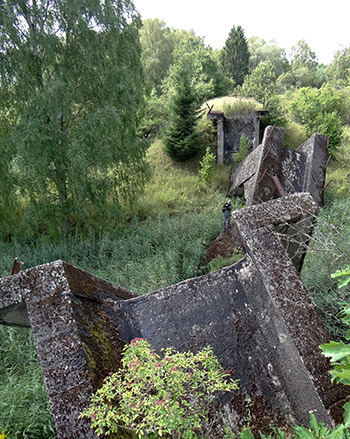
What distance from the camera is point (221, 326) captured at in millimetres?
2508

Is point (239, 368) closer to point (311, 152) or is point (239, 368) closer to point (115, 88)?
point (311, 152)

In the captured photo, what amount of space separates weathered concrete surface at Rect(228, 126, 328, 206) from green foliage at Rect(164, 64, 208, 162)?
4.88m

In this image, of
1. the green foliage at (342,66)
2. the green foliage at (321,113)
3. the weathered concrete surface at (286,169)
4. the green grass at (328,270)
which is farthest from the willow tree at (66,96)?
the green foliage at (321,113)

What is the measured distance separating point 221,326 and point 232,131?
12.0 m

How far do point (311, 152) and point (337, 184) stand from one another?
4.75 m

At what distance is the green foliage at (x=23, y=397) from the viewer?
256cm

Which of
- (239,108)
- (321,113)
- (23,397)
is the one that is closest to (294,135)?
(321,113)

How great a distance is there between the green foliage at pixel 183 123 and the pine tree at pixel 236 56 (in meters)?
13.9

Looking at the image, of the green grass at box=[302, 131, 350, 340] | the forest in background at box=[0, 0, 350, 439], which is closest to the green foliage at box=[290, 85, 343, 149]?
the forest in background at box=[0, 0, 350, 439]

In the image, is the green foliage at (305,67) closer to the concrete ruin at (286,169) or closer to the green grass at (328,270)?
the concrete ruin at (286,169)

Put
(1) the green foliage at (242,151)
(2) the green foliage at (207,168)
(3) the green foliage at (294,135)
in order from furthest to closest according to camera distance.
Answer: (3) the green foliage at (294,135)
(1) the green foliage at (242,151)
(2) the green foliage at (207,168)

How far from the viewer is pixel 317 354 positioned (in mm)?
2006

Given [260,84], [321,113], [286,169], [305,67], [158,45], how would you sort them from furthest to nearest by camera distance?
1. [305,67]
2. [158,45]
3. [260,84]
4. [321,113]
5. [286,169]

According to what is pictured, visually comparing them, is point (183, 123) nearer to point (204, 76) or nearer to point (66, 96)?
point (66, 96)
